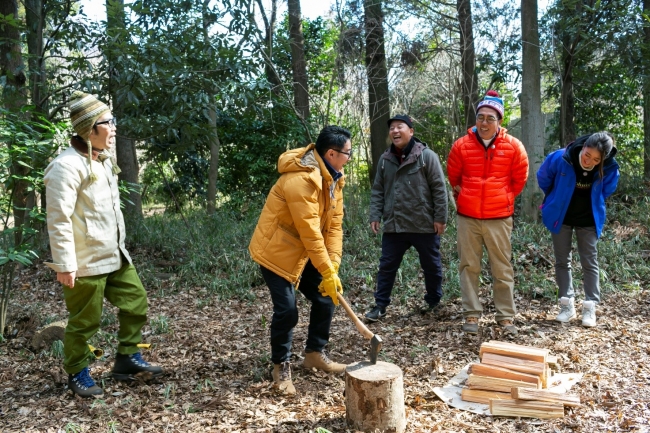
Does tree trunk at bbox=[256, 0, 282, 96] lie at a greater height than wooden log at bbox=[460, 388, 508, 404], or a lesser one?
greater

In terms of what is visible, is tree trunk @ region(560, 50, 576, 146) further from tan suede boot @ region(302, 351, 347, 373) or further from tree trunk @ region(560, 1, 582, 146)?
tan suede boot @ region(302, 351, 347, 373)

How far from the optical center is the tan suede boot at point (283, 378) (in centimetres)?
374

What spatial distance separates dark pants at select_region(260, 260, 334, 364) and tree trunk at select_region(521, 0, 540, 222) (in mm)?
4923

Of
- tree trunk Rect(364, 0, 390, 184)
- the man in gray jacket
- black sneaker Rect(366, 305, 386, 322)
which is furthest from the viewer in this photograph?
tree trunk Rect(364, 0, 390, 184)

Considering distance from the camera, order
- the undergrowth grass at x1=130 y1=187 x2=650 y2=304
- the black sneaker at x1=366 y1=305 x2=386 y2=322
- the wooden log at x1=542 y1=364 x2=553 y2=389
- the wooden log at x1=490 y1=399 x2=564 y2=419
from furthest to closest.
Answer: the undergrowth grass at x1=130 y1=187 x2=650 y2=304 → the black sneaker at x1=366 y1=305 x2=386 y2=322 → the wooden log at x1=542 y1=364 x2=553 y2=389 → the wooden log at x1=490 y1=399 x2=564 y2=419

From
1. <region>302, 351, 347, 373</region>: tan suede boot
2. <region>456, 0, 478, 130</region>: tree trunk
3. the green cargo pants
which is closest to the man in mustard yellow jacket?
<region>302, 351, 347, 373</region>: tan suede boot

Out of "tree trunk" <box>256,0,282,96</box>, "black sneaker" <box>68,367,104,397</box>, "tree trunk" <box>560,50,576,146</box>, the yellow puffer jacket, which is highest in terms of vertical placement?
"tree trunk" <box>256,0,282,96</box>

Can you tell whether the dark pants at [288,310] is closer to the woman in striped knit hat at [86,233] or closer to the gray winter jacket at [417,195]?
the woman in striped knit hat at [86,233]

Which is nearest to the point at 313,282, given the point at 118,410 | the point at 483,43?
the point at 118,410

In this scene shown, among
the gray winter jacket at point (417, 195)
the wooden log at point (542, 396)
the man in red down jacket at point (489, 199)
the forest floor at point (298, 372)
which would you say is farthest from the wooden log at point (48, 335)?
the wooden log at point (542, 396)

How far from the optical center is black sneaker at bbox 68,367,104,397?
3.70m

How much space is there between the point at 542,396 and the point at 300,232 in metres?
1.81

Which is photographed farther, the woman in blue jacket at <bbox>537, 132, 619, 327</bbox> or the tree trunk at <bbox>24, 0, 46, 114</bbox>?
the tree trunk at <bbox>24, 0, 46, 114</bbox>

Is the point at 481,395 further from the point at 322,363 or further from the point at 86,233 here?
the point at 86,233
